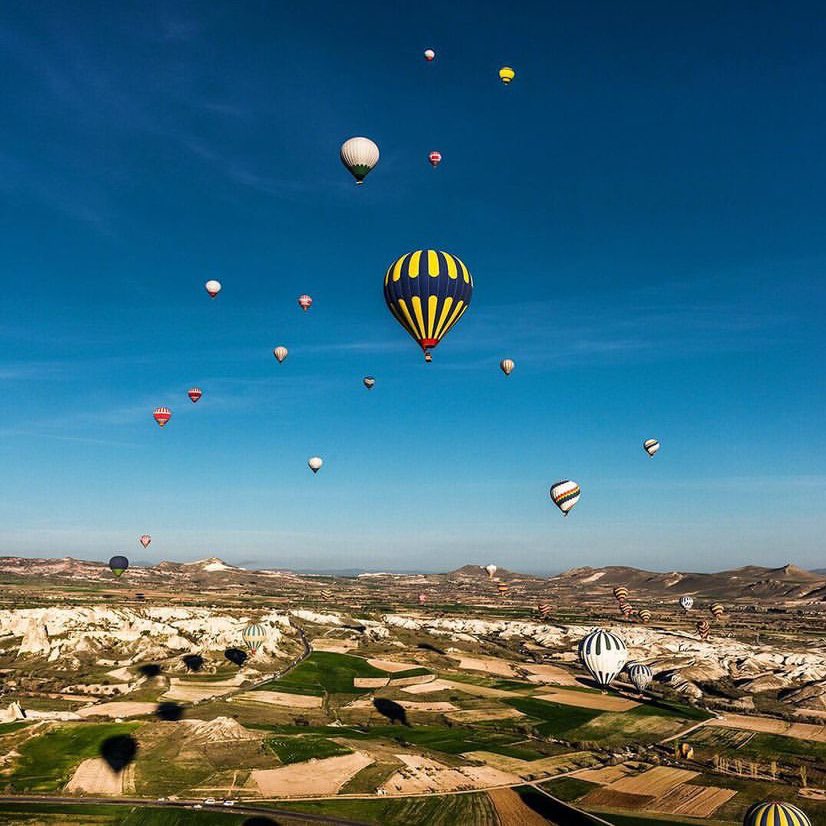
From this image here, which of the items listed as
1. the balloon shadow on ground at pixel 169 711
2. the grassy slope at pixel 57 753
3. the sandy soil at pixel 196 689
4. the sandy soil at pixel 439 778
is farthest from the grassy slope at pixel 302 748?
the sandy soil at pixel 196 689

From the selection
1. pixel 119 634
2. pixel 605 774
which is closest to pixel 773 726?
pixel 605 774

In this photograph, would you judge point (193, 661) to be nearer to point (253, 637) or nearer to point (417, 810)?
point (253, 637)

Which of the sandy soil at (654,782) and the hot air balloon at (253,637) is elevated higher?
the hot air balloon at (253,637)

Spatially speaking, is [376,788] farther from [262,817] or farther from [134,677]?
[134,677]

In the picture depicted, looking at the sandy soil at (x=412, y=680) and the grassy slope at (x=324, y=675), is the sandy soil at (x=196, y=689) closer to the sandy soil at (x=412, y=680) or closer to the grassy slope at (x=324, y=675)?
the grassy slope at (x=324, y=675)

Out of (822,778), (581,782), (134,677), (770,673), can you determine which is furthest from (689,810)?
(134,677)
